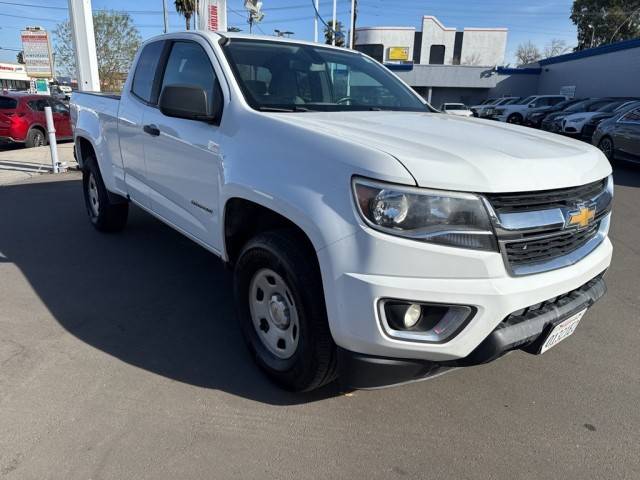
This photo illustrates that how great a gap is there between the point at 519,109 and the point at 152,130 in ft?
89.4

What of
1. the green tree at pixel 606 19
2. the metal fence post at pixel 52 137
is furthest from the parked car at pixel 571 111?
the green tree at pixel 606 19

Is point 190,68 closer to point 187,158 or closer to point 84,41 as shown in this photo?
point 187,158

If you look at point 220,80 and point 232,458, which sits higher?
point 220,80

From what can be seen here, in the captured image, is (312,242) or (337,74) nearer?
(312,242)

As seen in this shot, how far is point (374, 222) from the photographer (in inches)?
79.7

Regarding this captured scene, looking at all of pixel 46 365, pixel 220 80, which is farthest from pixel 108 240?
pixel 220 80

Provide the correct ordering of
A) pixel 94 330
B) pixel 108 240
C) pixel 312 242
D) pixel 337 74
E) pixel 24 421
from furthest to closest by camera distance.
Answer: pixel 108 240, pixel 337 74, pixel 94 330, pixel 24 421, pixel 312 242

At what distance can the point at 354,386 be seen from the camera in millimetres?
2244

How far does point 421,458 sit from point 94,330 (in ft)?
7.79

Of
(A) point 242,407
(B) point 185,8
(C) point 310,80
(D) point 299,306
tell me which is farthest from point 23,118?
(B) point 185,8

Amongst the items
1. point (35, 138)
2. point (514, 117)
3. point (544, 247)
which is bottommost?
point (35, 138)

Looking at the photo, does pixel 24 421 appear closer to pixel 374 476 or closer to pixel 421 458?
pixel 374 476

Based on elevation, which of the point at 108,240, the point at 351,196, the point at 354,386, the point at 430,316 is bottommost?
the point at 108,240

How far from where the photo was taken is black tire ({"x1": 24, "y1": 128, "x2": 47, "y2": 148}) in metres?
13.6
